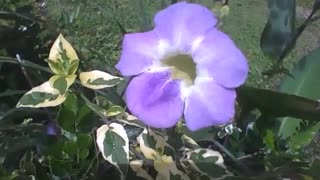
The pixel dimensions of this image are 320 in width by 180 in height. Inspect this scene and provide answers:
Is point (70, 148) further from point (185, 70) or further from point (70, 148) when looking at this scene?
point (185, 70)

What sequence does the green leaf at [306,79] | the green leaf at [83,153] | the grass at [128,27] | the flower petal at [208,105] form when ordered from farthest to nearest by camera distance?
the grass at [128,27] → the green leaf at [306,79] → the green leaf at [83,153] → the flower petal at [208,105]

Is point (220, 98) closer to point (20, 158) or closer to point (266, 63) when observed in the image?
point (20, 158)

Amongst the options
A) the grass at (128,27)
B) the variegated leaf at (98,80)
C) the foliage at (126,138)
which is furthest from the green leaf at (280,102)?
the grass at (128,27)

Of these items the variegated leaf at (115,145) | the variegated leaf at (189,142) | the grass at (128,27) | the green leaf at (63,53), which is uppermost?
the green leaf at (63,53)

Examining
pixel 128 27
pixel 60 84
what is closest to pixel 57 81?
pixel 60 84

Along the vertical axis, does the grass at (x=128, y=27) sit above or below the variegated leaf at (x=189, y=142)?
below

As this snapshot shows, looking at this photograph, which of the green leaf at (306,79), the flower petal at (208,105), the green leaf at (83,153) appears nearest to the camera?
the flower petal at (208,105)

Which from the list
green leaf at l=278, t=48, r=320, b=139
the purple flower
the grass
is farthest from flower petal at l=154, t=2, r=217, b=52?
the grass

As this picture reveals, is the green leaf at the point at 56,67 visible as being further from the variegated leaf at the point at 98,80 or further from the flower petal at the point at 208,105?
the flower petal at the point at 208,105
